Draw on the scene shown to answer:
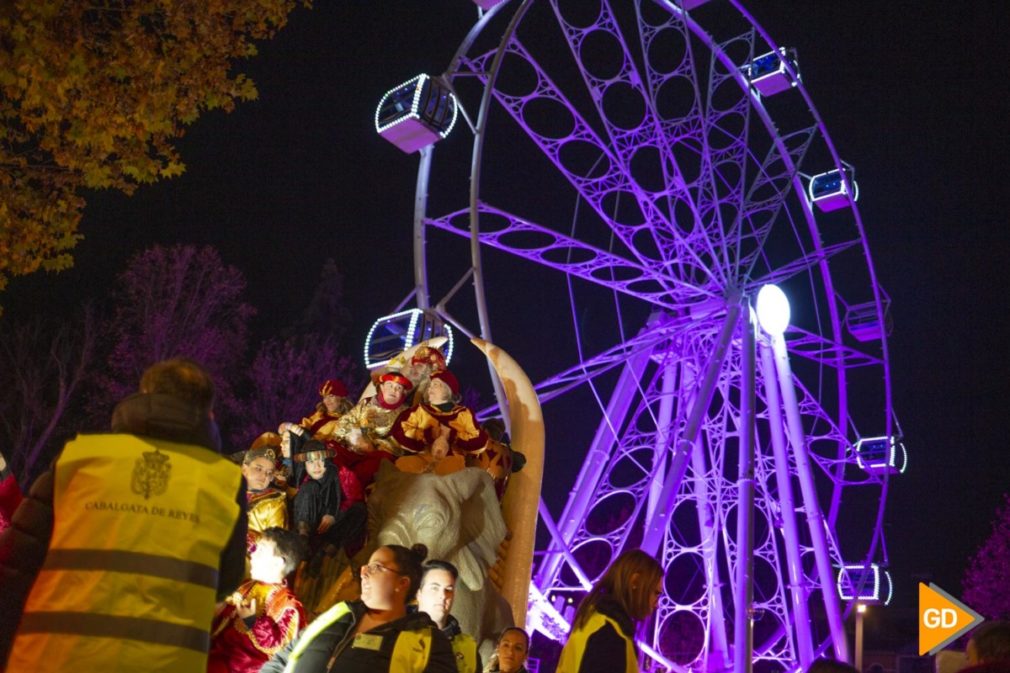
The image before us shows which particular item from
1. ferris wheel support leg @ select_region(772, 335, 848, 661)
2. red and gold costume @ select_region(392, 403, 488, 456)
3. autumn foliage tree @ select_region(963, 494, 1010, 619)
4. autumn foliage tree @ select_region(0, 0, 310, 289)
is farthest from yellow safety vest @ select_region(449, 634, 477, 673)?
autumn foliage tree @ select_region(963, 494, 1010, 619)

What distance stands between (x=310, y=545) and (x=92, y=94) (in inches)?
146

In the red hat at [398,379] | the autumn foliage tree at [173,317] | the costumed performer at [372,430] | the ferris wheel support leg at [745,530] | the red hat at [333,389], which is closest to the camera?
the costumed performer at [372,430]

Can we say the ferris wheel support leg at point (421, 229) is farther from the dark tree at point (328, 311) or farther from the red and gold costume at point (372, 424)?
the dark tree at point (328, 311)

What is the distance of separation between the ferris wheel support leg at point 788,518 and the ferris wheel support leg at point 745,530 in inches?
61.4

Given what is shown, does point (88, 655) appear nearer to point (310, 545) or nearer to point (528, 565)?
point (310, 545)

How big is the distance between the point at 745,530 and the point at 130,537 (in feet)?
40.1

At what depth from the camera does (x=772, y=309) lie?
678 inches

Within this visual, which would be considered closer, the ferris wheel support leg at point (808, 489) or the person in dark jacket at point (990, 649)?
the person in dark jacket at point (990, 649)

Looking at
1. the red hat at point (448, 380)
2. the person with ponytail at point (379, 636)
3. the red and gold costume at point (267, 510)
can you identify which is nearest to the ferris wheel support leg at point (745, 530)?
the red hat at point (448, 380)

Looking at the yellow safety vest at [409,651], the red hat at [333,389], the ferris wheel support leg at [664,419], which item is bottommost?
the yellow safety vest at [409,651]

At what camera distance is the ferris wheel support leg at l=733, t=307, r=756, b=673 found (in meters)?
13.6

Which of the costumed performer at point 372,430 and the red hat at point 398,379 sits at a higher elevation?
the red hat at point 398,379

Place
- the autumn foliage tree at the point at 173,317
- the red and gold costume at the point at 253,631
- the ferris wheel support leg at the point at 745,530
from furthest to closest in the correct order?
the autumn foliage tree at the point at 173,317 → the ferris wheel support leg at the point at 745,530 → the red and gold costume at the point at 253,631

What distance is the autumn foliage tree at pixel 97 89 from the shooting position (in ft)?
25.6
